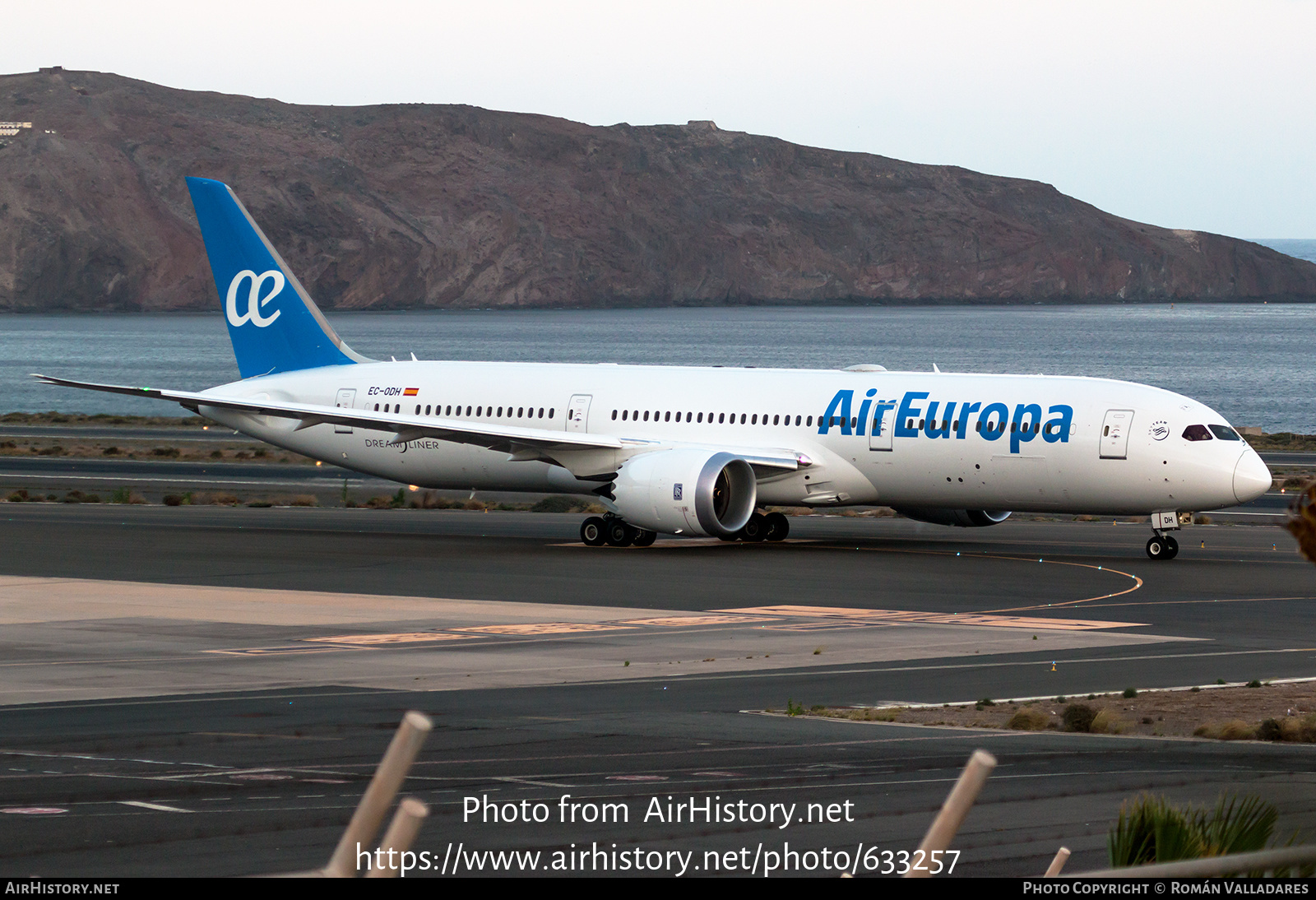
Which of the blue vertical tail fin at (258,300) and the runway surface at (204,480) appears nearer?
the blue vertical tail fin at (258,300)

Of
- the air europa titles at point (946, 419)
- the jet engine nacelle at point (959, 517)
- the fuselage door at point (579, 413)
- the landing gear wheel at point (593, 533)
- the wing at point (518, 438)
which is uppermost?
the air europa titles at point (946, 419)

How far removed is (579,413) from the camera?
4222cm

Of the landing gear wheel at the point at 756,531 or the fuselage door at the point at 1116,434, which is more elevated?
the fuselage door at the point at 1116,434

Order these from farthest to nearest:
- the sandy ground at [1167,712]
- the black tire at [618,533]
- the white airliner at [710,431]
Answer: the black tire at [618,533], the white airliner at [710,431], the sandy ground at [1167,712]

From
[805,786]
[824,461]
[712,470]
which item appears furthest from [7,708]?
[824,461]

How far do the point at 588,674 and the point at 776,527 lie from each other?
64.0ft

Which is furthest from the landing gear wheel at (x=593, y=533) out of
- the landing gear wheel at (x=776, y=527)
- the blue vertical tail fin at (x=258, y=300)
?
the blue vertical tail fin at (x=258, y=300)

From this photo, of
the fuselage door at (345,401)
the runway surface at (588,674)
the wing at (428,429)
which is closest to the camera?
the runway surface at (588,674)

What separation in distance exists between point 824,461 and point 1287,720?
21.1 m

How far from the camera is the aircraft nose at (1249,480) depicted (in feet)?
116

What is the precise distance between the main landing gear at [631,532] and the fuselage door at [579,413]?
93.3 inches

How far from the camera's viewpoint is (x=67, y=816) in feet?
41.4

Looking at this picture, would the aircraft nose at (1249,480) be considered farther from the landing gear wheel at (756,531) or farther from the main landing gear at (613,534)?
the main landing gear at (613,534)

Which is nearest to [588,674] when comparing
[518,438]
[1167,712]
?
[1167,712]
